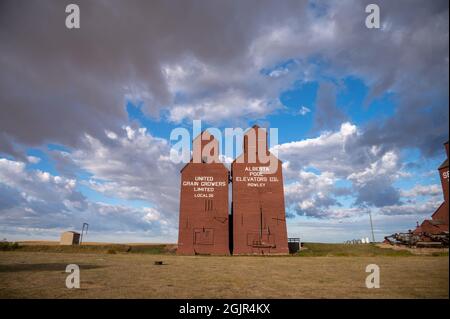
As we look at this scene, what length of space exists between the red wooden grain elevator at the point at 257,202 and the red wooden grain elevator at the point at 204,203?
1.42 metres

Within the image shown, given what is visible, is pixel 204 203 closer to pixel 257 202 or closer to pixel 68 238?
pixel 257 202

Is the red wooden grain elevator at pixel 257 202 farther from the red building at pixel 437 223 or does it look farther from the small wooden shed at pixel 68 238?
the small wooden shed at pixel 68 238

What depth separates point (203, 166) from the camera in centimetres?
3556

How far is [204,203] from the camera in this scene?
34594 mm

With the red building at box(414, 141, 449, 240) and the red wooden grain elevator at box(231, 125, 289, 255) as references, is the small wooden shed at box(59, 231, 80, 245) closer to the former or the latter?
the red wooden grain elevator at box(231, 125, 289, 255)

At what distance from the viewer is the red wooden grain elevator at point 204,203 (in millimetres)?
33438

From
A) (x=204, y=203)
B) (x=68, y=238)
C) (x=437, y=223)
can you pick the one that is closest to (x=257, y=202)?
(x=204, y=203)

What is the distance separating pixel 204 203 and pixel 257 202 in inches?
249

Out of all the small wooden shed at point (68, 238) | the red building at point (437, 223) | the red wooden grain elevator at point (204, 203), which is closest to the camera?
the red wooden grain elevator at point (204, 203)

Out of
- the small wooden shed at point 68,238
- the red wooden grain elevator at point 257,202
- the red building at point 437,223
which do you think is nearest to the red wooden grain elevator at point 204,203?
the red wooden grain elevator at point 257,202

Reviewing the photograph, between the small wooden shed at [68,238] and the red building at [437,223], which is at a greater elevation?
the red building at [437,223]
